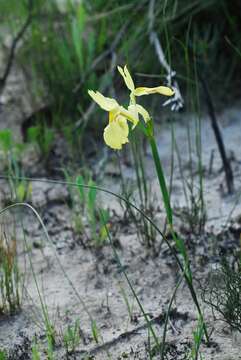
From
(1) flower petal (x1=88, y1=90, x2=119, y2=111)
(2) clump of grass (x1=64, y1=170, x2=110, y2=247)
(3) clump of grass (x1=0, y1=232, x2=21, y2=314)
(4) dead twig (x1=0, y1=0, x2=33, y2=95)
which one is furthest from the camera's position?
(4) dead twig (x1=0, y1=0, x2=33, y2=95)

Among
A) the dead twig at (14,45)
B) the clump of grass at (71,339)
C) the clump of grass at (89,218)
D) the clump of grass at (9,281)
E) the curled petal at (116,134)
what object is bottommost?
the clump of grass at (71,339)

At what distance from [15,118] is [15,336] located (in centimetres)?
180

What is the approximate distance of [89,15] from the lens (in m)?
3.89

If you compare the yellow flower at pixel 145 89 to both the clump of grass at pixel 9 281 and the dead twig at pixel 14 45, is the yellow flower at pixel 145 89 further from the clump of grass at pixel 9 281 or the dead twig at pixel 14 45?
the dead twig at pixel 14 45

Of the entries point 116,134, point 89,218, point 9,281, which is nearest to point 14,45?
point 89,218

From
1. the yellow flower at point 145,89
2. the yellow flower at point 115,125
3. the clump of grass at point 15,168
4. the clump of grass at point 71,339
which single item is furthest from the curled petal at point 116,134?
the clump of grass at point 15,168

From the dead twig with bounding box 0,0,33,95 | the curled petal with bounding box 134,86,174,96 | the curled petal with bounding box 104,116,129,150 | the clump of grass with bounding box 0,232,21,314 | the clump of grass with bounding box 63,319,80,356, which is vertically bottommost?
the clump of grass with bounding box 63,319,80,356

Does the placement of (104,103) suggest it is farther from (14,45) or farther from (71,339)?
(14,45)

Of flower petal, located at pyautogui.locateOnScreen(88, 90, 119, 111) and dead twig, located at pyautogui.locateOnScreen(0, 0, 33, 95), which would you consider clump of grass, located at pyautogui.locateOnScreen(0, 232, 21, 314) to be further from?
dead twig, located at pyautogui.locateOnScreen(0, 0, 33, 95)

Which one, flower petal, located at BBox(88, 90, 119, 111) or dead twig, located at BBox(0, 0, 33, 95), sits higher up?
dead twig, located at BBox(0, 0, 33, 95)

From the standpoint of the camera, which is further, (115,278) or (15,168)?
(15,168)

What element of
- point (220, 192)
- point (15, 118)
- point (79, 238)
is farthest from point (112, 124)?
point (15, 118)

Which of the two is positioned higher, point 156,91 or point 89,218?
point 156,91

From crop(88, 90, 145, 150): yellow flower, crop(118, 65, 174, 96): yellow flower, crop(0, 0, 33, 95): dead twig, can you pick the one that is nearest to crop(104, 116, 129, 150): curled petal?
crop(88, 90, 145, 150): yellow flower
